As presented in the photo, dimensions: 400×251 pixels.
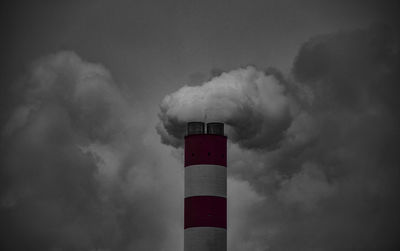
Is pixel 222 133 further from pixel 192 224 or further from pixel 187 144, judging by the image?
pixel 192 224

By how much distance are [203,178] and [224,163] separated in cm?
187

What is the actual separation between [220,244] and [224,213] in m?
1.90

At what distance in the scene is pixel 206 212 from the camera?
56.9 m

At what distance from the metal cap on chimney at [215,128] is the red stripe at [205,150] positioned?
35cm

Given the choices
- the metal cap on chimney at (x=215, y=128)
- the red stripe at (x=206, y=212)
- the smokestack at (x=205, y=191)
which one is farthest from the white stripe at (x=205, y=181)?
the metal cap on chimney at (x=215, y=128)

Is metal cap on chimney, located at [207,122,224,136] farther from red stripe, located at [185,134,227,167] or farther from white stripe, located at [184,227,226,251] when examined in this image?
white stripe, located at [184,227,226,251]

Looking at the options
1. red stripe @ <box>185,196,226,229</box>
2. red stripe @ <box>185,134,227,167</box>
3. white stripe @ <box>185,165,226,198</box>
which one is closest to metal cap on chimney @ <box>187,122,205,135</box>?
red stripe @ <box>185,134,227,167</box>

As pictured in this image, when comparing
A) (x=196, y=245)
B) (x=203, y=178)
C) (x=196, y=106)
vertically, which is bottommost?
(x=196, y=245)

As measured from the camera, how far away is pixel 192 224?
57250 millimetres

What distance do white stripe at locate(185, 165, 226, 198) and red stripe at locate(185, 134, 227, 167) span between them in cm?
38

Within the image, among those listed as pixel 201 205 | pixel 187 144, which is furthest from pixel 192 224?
pixel 187 144

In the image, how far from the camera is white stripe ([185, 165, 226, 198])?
188 feet

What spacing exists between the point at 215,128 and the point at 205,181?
3.53 m

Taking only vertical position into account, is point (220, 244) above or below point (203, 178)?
below
